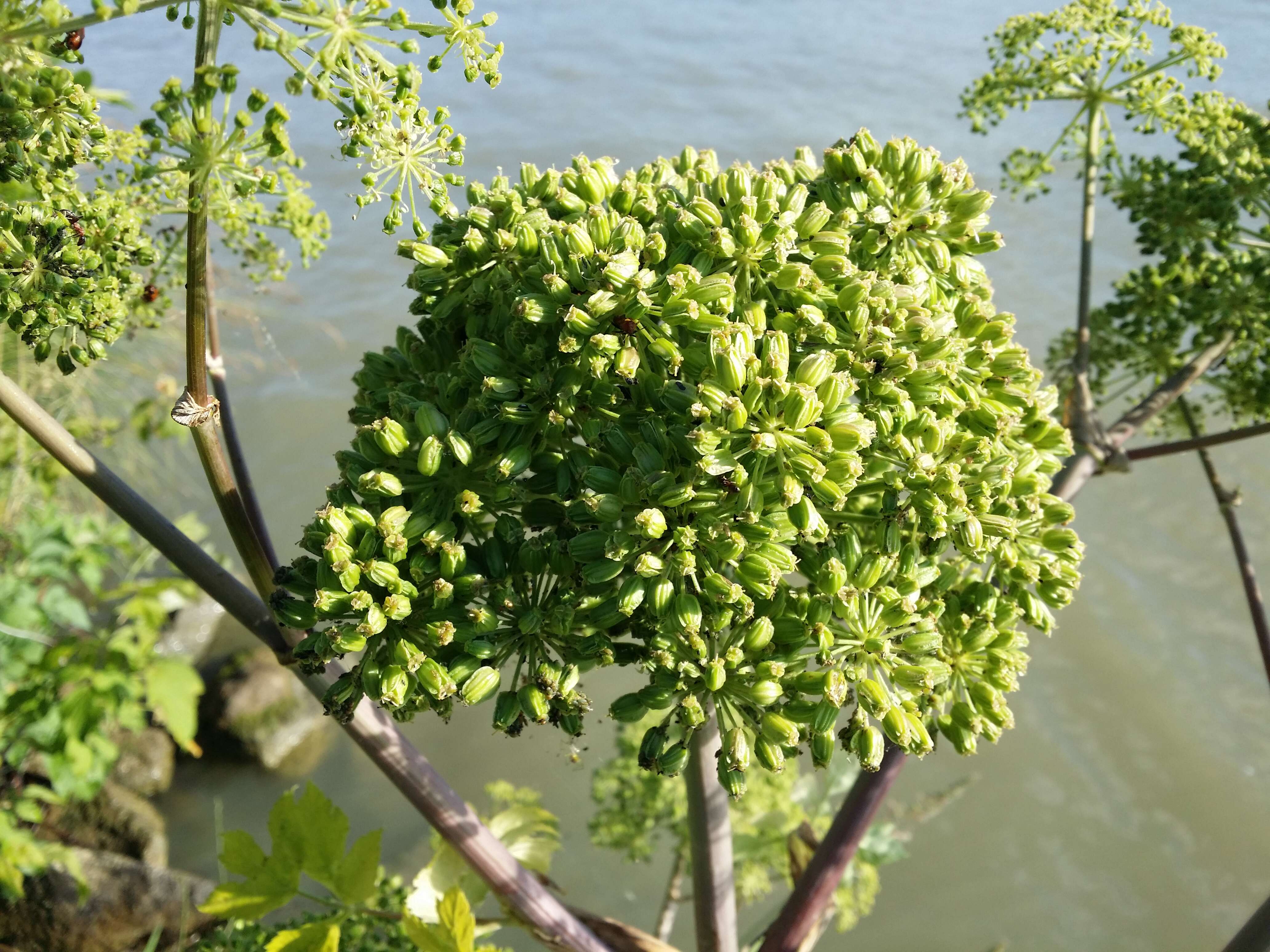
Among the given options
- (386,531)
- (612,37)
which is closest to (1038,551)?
(386,531)

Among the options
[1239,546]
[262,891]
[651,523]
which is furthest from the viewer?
[1239,546]

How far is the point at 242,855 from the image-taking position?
1790 millimetres

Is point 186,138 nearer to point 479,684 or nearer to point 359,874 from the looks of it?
point 479,684

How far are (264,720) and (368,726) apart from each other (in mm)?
4021

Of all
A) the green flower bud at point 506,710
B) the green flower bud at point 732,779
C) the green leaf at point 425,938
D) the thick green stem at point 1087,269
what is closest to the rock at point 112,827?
the green leaf at point 425,938

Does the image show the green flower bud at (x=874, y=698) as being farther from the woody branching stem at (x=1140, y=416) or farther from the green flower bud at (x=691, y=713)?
the woody branching stem at (x=1140, y=416)

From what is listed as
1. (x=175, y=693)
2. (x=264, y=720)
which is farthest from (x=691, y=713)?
(x=264, y=720)

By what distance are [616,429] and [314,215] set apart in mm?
1260

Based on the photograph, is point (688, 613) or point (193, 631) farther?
point (193, 631)

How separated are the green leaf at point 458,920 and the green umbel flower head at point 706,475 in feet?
1.81

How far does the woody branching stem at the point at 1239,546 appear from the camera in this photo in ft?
6.81

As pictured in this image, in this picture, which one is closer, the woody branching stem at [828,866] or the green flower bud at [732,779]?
the green flower bud at [732,779]

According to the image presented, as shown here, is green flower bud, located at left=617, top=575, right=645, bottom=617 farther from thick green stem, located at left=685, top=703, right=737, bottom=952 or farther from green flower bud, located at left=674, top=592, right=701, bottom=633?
thick green stem, located at left=685, top=703, right=737, bottom=952

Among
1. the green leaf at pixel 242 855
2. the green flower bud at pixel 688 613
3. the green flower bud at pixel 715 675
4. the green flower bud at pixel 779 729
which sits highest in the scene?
the green flower bud at pixel 688 613
